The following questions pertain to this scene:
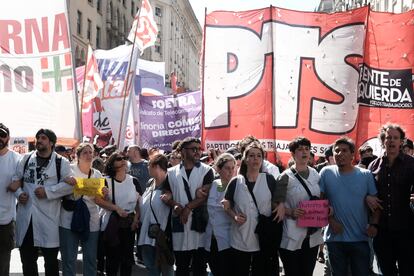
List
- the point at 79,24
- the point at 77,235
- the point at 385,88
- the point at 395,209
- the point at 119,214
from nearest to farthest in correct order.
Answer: the point at 395,209, the point at 77,235, the point at 119,214, the point at 385,88, the point at 79,24

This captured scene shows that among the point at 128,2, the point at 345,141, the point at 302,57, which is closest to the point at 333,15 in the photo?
the point at 302,57

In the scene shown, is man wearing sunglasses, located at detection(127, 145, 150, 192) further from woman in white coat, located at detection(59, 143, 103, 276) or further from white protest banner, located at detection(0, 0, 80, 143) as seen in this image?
woman in white coat, located at detection(59, 143, 103, 276)

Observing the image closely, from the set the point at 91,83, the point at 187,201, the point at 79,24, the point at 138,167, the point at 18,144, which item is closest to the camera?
the point at 187,201

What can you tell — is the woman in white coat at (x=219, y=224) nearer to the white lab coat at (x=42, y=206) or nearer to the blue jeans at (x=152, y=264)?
the blue jeans at (x=152, y=264)

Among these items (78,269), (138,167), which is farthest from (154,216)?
(138,167)

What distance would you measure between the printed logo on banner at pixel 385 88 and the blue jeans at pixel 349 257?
292 cm

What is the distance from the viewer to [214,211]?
5273 millimetres

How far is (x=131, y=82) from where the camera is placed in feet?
34.8

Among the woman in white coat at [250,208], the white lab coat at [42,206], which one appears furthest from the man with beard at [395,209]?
the white lab coat at [42,206]

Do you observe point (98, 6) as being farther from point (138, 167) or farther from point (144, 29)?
point (138, 167)

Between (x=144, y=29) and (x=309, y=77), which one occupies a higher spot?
(x=144, y=29)

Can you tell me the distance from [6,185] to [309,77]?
409 centimetres

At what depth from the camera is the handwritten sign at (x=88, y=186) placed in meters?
5.50

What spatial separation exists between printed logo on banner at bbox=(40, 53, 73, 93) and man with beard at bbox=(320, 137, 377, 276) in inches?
154
